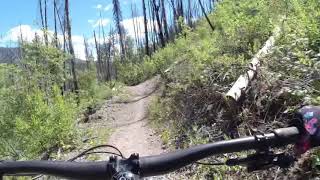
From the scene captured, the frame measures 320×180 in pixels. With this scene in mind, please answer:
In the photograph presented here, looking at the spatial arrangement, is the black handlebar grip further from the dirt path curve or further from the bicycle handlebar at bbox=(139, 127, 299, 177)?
the dirt path curve

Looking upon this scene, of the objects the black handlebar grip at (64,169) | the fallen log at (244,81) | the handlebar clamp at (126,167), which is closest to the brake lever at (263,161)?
the handlebar clamp at (126,167)

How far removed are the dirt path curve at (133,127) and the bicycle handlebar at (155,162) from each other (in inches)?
311

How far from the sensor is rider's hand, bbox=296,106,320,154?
67.9 inches

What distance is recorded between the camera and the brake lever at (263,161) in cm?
174

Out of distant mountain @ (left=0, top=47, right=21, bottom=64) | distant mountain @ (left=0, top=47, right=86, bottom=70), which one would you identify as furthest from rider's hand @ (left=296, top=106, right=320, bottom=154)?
distant mountain @ (left=0, top=47, right=21, bottom=64)

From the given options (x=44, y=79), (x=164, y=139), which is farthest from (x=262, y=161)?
(x=44, y=79)

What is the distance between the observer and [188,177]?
7.28 meters

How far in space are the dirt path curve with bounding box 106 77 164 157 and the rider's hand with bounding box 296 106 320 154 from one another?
7924mm

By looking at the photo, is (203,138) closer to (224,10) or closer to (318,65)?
(318,65)

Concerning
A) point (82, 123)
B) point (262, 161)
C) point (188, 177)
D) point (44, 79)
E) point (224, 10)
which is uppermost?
point (44, 79)

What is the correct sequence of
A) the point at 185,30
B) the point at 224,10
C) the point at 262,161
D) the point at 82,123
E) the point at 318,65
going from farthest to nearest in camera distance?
1. the point at 82,123
2. the point at 185,30
3. the point at 224,10
4. the point at 318,65
5. the point at 262,161

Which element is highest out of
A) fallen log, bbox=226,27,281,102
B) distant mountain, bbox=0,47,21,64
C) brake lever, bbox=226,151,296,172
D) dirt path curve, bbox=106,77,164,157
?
distant mountain, bbox=0,47,21,64

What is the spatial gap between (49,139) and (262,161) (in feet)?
38.1

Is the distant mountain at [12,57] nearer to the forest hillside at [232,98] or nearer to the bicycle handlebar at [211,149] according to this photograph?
Answer: the forest hillside at [232,98]
